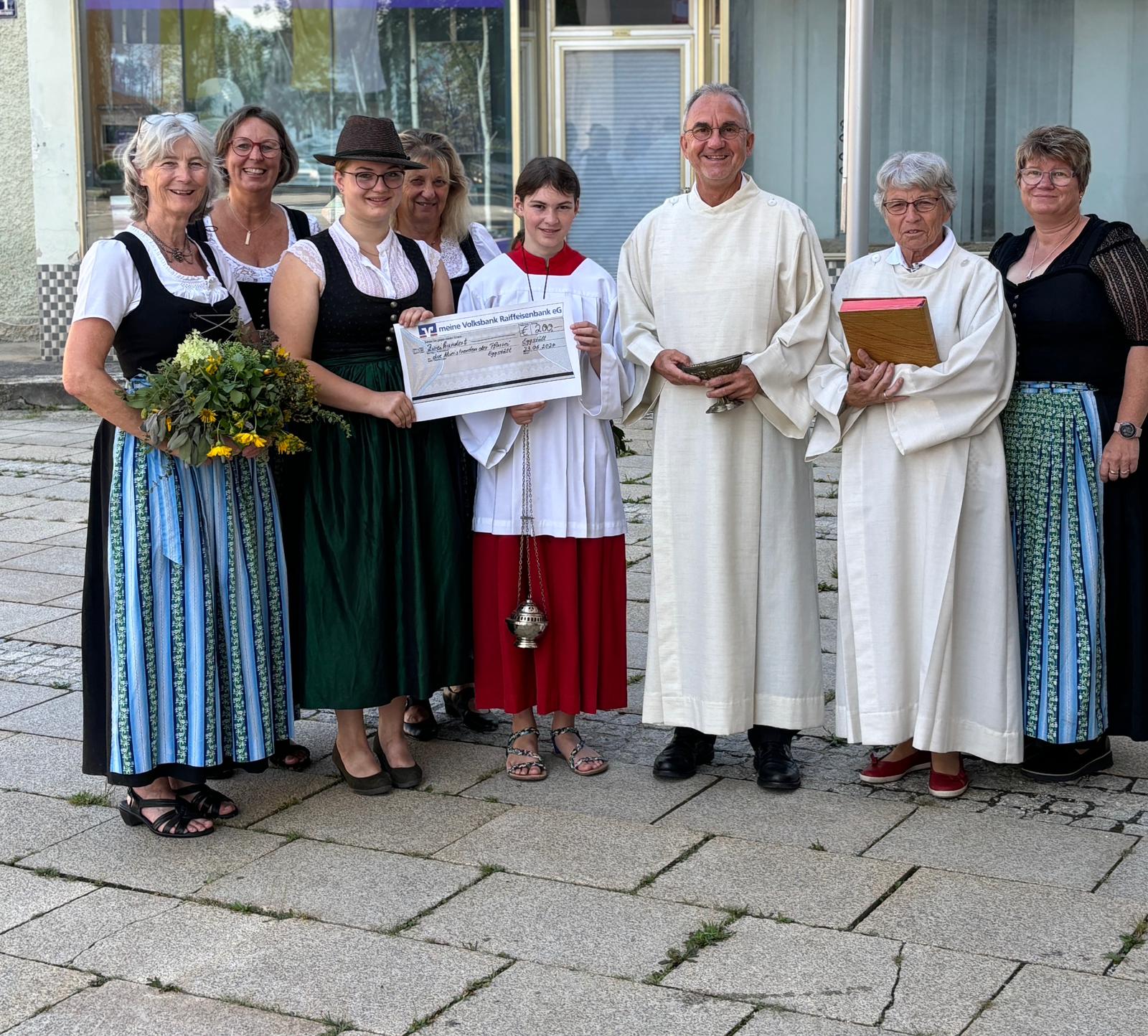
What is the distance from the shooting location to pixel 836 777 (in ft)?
15.6

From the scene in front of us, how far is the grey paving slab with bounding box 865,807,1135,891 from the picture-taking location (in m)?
4.00

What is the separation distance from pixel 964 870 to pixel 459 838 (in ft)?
4.44

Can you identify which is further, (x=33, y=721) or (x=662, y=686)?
(x=33, y=721)

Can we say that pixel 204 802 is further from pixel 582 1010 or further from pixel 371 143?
pixel 371 143

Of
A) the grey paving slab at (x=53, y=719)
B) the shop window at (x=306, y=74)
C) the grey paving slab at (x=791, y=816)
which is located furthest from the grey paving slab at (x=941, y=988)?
the shop window at (x=306, y=74)

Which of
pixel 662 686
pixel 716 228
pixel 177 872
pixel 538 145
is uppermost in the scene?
pixel 538 145

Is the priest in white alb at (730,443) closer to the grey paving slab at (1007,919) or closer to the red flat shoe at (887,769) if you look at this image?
the red flat shoe at (887,769)

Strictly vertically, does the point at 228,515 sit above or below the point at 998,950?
above

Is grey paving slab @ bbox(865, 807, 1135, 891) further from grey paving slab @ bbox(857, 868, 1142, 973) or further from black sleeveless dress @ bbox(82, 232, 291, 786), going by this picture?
black sleeveless dress @ bbox(82, 232, 291, 786)

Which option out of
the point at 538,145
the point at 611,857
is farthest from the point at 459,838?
the point at 538,145

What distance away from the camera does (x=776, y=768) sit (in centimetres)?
466

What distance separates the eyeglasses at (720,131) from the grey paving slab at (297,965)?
2.40 meters

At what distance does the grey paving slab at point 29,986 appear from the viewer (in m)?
3.39

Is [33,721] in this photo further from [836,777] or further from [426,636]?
[836,777]
